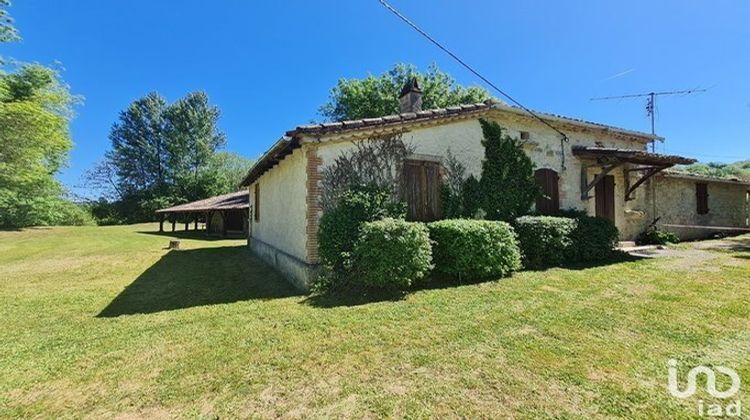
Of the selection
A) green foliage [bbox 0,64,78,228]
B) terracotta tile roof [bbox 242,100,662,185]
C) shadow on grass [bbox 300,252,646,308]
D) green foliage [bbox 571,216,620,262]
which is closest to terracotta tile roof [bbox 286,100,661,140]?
terracotta tile roof [bbox 242,100,662,185]

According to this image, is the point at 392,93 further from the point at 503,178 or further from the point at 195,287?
the point at 195,287

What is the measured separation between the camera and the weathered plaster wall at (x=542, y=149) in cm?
775

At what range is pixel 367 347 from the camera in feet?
12.1

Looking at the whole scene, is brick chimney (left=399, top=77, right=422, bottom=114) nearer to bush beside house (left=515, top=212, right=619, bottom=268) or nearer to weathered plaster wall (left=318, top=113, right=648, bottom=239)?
weathered plaster wall (left=318, top=113, right=648, bottom=239)

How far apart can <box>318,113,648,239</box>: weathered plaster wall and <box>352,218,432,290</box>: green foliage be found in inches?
75.3

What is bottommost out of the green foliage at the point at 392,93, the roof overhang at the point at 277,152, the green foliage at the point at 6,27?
the roof overhang at the point at 277,152

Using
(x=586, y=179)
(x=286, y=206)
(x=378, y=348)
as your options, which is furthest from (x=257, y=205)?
(x=586, y=179)

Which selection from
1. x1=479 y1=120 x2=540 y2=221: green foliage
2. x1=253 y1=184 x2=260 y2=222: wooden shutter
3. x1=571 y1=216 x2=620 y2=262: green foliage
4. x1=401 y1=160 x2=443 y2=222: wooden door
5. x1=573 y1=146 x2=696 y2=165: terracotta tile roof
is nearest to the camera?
x1=401 y1=160 x2=443 y2=222: wooden door

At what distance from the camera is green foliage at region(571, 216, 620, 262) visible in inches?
339

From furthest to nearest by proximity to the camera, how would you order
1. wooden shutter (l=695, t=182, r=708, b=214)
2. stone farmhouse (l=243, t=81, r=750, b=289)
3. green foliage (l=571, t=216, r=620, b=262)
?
wooden shutter (l=695, t=182, r=708, b=214) → green foliage (l=571, t=216, r=620, b=262) → stone farmhouse (l=243, t=81, r=750, b=289)

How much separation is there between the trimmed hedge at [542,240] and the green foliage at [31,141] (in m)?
25.8

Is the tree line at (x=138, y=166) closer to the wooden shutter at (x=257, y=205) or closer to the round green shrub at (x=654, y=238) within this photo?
the wooden shutter at (x=257, y=205)

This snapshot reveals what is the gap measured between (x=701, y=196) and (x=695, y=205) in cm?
65

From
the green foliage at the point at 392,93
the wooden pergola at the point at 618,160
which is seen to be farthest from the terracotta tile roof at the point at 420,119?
the green foliage at the point at 392,93
